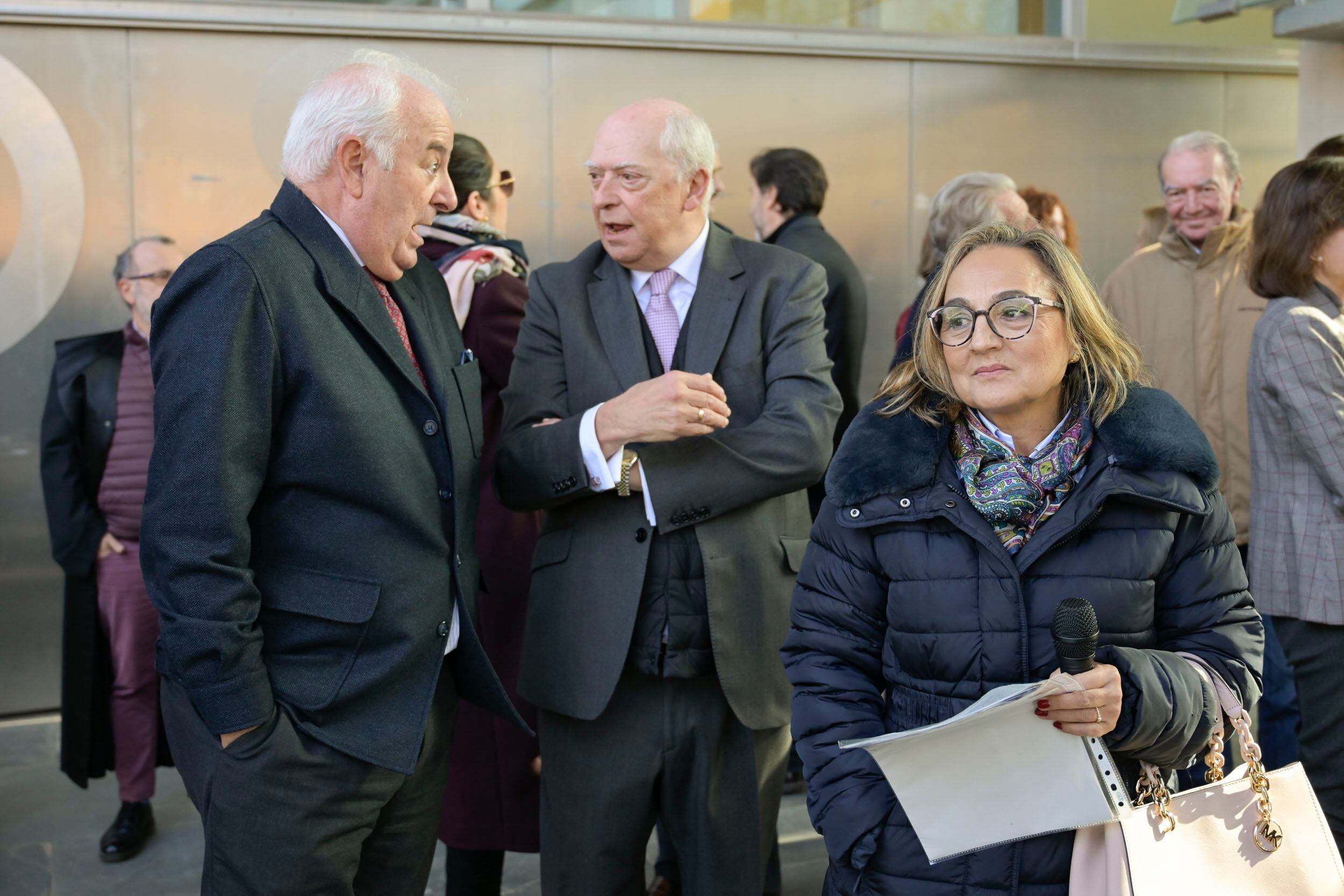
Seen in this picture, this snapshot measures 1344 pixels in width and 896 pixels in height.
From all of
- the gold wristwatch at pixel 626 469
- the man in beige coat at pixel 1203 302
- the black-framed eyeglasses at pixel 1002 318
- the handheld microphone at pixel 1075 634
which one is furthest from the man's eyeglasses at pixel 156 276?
the handheld microphone at pixel 1075 634

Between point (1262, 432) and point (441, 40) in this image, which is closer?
point (1262, 432)

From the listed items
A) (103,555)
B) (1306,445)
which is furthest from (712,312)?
(103,555)

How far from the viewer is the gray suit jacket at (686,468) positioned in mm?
2707

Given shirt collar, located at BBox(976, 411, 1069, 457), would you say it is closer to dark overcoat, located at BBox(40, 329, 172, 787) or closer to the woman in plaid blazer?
the woman in plaid blazer

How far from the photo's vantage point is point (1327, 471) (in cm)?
325

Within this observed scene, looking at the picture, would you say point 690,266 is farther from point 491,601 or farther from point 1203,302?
point 1203,302

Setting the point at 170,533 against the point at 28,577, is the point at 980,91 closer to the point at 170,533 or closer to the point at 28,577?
the point at 28,577

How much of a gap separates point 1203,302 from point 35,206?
188 inches

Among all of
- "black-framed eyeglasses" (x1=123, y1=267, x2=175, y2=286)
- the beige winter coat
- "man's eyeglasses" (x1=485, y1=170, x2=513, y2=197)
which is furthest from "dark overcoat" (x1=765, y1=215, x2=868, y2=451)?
"black-framed eyeglasses" (x1=123, y1=267, x2=175, y2=286)

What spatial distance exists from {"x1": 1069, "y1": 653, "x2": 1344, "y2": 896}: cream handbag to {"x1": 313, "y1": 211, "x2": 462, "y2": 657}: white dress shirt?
120 cm

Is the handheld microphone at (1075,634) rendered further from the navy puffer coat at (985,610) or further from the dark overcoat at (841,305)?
the dark overcoat at (841,305)

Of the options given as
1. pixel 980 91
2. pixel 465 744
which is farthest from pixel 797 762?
pixel 980 91

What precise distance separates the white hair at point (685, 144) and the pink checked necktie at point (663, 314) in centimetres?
24

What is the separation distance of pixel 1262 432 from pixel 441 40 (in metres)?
4.13
